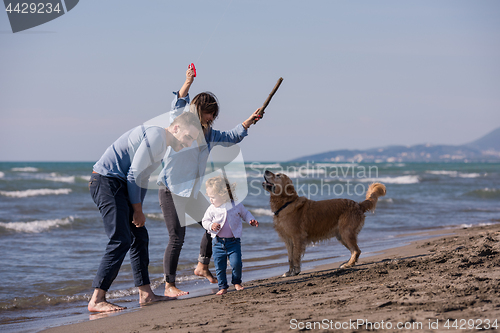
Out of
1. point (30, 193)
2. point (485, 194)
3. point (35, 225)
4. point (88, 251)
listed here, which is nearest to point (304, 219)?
point (88, 251)

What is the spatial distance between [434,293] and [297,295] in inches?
44.1

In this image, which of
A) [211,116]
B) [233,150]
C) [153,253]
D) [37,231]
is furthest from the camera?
[37,231]

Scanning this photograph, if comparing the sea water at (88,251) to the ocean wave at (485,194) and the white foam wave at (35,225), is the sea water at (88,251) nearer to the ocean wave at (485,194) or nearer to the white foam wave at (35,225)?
the white foam wave at (35,225)

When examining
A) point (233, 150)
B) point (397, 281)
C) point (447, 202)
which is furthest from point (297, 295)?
point (447, 202)

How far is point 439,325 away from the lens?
7.96ft

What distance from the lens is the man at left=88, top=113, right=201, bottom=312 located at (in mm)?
3762

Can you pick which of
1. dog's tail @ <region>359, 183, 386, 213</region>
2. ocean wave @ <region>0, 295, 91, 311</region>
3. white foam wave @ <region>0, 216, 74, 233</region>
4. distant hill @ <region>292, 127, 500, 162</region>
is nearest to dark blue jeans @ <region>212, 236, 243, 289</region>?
ocean wave @ <region>0, 295, 91, 311</region>

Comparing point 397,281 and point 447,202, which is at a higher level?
point 397,281

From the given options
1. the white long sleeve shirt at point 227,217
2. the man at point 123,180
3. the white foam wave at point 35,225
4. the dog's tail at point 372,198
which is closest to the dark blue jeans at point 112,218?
the man at point 123,180

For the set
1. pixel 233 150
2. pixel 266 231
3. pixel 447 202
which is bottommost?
pixel 447 202

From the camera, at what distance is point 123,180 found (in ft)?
12.6

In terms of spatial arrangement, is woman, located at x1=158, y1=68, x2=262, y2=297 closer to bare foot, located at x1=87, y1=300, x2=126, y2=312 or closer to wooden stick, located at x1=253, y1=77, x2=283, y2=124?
wooden stick, located at x1=253, y1=77, x2=283, y2=124

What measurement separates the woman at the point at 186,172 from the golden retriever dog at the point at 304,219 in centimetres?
129

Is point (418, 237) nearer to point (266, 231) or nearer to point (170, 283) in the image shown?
point (266, 231)
